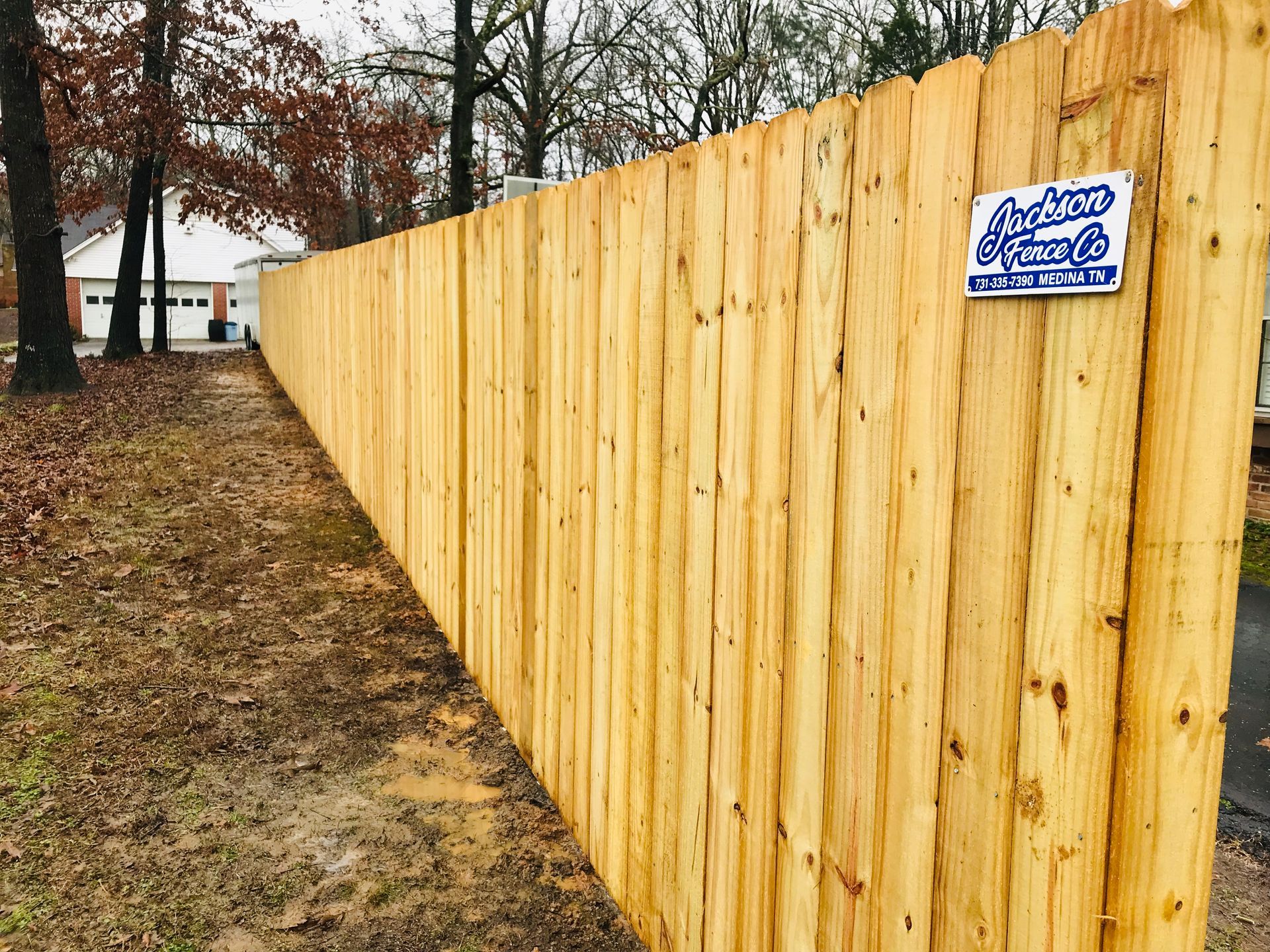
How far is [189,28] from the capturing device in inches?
857

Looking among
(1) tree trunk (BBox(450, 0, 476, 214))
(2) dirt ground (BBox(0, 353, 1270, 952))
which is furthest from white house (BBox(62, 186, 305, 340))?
(2) dirt ground (BBox(0, 353, 1270, 952))

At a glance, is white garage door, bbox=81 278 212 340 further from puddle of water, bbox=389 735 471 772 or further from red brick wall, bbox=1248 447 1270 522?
puddle of water, bbox=389 735 471 772

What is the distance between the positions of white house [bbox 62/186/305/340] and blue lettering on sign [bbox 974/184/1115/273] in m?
43.6

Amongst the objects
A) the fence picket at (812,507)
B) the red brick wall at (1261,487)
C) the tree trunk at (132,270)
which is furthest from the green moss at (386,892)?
the tree trunk at (132,270)

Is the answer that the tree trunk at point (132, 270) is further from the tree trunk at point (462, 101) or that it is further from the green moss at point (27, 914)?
the green moss at point (27, 914)

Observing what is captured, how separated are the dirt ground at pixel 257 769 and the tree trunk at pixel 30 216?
8.74m

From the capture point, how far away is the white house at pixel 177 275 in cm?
4203

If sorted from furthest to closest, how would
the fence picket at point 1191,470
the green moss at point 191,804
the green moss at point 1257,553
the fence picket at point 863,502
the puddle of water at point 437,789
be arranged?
the green moss at point 1257,553 < the puddle of water at point 437,789 < the green moss at point 191,804 < the fence picket at point 863,502 < the fence picket at point 1191,470

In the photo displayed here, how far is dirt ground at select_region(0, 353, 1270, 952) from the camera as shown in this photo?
3072mm

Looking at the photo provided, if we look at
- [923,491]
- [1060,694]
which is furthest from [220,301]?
[1060,694]

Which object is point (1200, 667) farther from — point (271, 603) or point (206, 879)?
point (271, 603)

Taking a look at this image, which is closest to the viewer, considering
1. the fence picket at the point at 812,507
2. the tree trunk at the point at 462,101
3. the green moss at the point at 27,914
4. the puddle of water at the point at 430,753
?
the fence picket at the point at 812,507

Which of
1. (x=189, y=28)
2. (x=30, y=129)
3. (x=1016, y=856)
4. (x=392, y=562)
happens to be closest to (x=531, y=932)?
(x=1016, y=856)

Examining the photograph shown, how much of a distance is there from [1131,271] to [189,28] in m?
24.9
